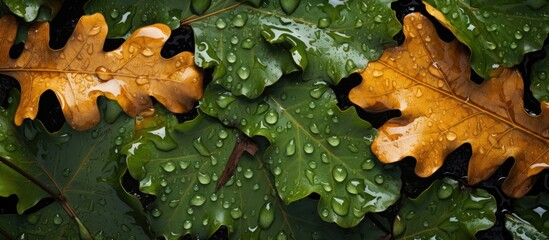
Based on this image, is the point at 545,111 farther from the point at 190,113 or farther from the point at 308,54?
the point at 190,113

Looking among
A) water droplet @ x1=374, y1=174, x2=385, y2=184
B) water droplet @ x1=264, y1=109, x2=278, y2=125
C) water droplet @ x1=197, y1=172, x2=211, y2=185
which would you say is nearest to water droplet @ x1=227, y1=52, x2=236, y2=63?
water droplet @ x1=264, y1=109, x2=278, y2=125

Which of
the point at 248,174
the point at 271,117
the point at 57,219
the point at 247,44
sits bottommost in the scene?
the point at 57,219

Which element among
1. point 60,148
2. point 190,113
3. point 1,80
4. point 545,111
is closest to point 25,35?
point 1,80

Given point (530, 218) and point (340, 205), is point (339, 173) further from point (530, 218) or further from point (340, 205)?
point (530, 218)

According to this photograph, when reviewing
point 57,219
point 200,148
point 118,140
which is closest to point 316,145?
point 200,148

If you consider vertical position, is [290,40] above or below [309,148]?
above

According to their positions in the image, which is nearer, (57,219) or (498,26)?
(498,26)

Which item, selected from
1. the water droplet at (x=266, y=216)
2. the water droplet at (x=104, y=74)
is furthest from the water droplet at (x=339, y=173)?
the water droplet at (x=104, y=74)
